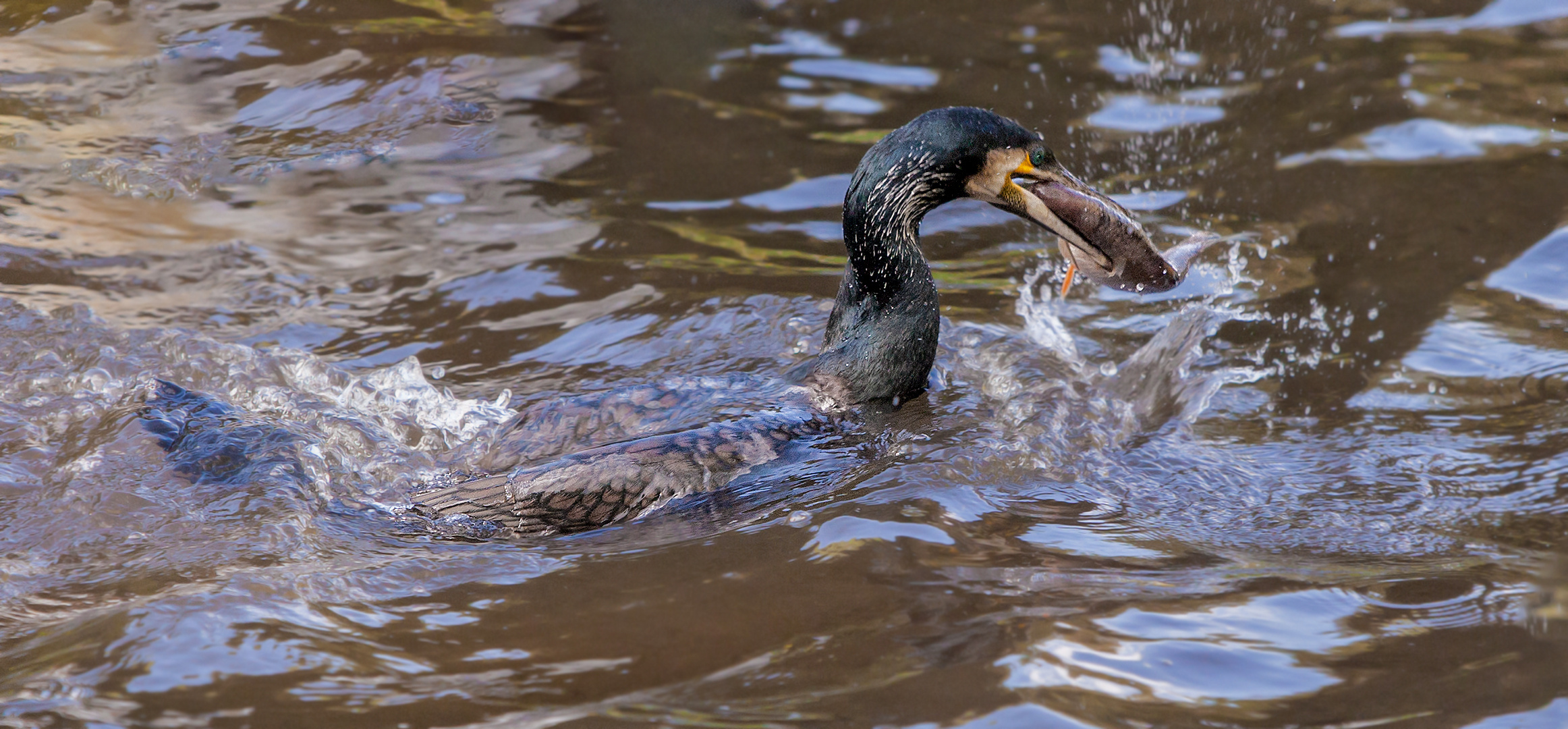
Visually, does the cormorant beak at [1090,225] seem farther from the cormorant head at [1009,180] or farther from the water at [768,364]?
the water at [768,364]

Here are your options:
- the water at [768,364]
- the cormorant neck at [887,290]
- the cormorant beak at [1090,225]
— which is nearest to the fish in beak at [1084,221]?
the cormorant beak at [1090,225]

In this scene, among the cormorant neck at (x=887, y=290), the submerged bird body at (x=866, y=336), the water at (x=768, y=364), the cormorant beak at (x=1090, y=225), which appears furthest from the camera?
the cormorant neck at (x=887, y=290)

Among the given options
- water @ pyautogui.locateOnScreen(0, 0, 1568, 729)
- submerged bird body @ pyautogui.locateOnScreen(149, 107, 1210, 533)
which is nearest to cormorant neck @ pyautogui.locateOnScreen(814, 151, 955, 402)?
submerged bird body @ pyautogui.locateOnScreen(149, 107, 1210, 533)

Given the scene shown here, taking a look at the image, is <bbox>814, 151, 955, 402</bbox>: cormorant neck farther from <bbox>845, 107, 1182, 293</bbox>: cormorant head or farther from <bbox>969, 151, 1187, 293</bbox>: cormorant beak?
<bbox>969, 151, 1187, 293</bbox>: cormorant beak

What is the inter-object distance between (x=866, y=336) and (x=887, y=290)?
0.66 ft

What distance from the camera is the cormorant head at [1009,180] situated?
4.28m

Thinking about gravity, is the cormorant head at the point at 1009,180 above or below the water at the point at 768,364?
above

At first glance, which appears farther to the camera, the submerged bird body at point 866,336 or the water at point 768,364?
the submerged bird body at point 866,336

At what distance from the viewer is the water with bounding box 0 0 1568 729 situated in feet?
9.69

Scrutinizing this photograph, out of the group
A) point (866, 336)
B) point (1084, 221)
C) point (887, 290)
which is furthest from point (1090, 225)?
point (866, 336)

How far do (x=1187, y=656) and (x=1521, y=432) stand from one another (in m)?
2.61

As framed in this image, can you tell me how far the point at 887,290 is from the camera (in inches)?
178

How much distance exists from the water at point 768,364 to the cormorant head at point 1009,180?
2.28ft

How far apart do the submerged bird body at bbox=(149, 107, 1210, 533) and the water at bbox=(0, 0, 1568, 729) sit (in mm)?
100
